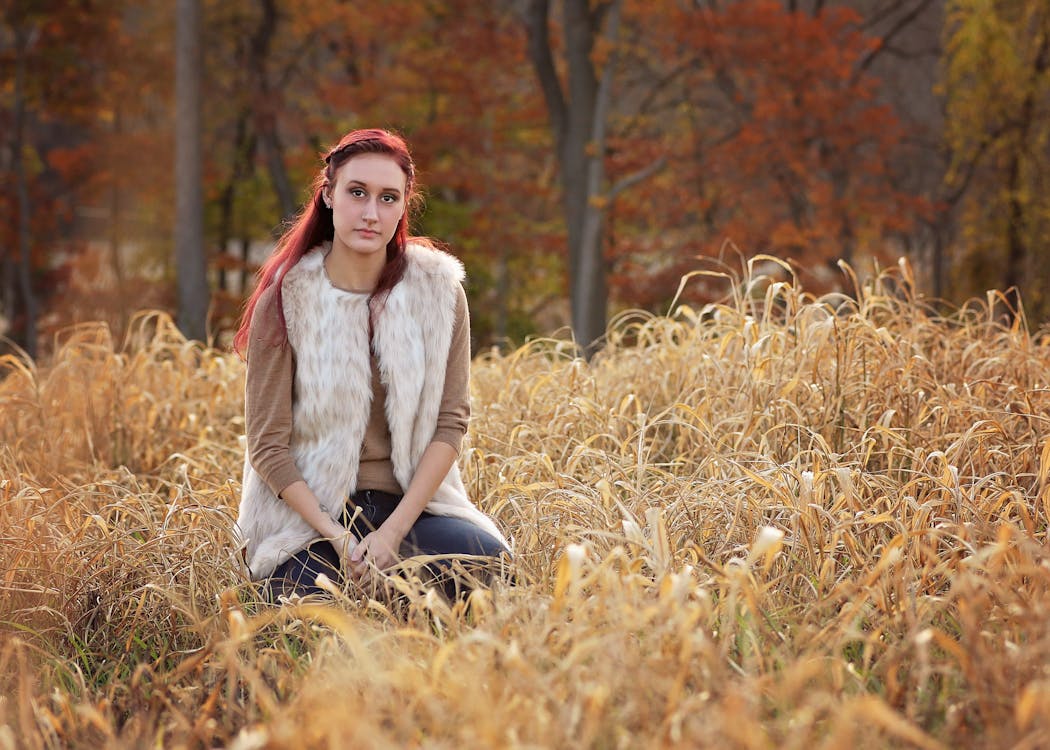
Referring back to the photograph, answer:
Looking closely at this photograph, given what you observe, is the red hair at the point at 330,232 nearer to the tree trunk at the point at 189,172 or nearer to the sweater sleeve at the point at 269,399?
the sweater sleeve at the point at 269,399

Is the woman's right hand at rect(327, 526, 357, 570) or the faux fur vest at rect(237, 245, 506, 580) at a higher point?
the faux fur vest at rect(237, 245, 506, 580)

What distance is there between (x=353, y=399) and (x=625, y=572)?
36.7 inches

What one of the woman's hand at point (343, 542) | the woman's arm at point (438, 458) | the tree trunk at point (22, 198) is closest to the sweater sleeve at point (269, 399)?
the woman's hand at point (343, 542)

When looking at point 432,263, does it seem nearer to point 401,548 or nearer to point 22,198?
point 401,548

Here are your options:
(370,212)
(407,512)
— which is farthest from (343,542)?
(370,212)

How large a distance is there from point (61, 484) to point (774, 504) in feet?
8.77

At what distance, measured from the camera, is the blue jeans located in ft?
10.1

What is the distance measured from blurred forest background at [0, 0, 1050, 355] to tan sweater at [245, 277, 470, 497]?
5.04m

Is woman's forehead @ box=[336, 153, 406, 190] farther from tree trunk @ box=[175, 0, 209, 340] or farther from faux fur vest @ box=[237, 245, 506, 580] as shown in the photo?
tree trunk @ box=[175, 0, 209, 340]

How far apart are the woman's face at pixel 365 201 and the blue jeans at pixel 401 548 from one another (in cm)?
71

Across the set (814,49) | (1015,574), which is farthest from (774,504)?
(814,49)

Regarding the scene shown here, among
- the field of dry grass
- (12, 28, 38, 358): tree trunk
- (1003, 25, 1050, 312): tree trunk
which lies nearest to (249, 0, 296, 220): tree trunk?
(12, 28, 38, 358): tree trunk

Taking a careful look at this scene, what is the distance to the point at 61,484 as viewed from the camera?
14.3 ft

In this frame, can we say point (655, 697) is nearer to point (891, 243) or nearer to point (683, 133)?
point (683, 133)
